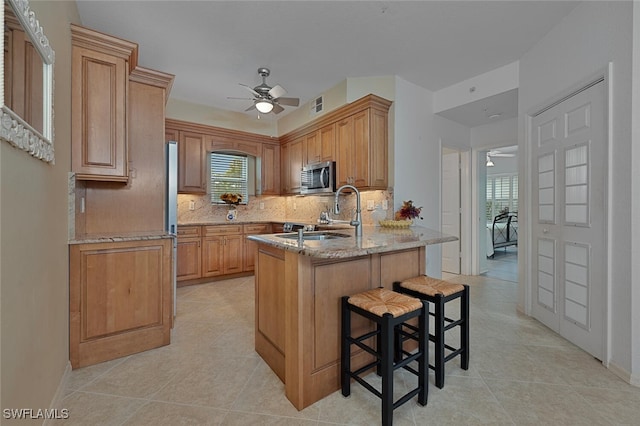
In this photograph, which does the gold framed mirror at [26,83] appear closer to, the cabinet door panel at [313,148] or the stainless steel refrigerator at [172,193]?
the stainless steel refrigerator at [172,193]

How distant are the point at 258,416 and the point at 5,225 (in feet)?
4.78

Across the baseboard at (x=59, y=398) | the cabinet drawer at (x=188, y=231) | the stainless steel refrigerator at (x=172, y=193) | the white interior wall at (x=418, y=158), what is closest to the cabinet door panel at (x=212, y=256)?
the cabinet drawer at (x=188, y=231)

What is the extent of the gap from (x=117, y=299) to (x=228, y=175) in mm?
3300

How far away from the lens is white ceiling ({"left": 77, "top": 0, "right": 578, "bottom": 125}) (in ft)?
7.98

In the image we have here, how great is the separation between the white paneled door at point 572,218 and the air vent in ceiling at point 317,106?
2.71 meters

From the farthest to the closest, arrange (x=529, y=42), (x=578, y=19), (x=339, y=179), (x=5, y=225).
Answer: (x=339, y=179), (x=529, y=42), (x=578, y=19), (x=5, y=225)

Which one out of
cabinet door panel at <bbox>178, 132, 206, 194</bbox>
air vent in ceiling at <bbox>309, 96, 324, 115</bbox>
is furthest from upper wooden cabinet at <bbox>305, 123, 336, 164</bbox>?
cabinet door panel at <bbox>178, 132, 206, 194</bbox>

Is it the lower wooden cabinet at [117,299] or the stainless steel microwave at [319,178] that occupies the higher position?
the stainless steel microwave at [319,178]

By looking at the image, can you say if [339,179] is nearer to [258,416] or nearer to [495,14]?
[495,14]

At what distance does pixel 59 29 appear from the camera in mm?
1848

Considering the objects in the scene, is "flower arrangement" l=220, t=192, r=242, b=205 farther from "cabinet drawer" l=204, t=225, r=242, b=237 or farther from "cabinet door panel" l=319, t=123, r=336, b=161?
"cabinet door panel" l=319, t=123, r=336, b=161

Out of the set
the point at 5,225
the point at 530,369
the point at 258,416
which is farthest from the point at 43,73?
the point at 530,369

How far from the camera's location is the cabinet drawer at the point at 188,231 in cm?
417

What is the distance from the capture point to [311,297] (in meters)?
1.68
